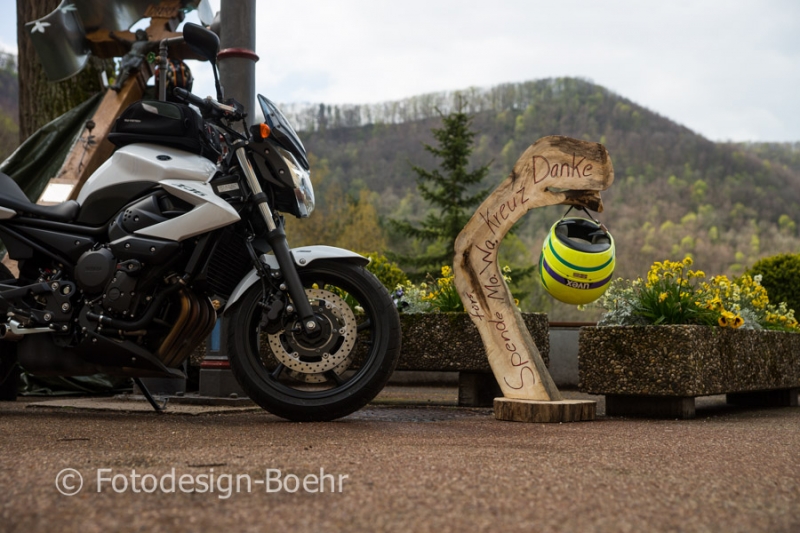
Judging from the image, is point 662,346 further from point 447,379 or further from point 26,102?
point 26,102

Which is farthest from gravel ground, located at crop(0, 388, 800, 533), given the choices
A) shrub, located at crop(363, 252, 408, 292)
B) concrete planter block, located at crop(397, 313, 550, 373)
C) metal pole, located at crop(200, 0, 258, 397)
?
shrub, located at crop(363, 252, 408, 292)

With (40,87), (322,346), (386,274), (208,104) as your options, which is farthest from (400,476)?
(386,274)

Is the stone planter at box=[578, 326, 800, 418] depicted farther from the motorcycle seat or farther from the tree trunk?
the tree trunk

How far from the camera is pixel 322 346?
3.79 m

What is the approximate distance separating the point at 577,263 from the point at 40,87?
557 cm

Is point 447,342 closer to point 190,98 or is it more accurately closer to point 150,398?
point 150,398

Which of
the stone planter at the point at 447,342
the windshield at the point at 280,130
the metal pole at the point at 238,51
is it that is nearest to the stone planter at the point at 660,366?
the stone planter at the point at 447,342

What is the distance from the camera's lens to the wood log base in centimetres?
423

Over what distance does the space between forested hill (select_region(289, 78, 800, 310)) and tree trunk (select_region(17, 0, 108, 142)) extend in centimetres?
3339

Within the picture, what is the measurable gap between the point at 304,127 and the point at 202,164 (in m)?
48.6

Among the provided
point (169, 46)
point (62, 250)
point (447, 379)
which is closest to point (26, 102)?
point (169, 46)

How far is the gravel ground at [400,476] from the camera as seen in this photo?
1.70m

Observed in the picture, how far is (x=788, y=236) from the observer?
43188mm

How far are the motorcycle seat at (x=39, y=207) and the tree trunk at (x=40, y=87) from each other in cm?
365
